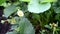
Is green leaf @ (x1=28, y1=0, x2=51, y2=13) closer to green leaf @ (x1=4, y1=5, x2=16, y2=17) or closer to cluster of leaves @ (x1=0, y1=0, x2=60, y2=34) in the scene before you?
cluster of leaves @ (x1=0, y1=0, x2=60, y2=34)

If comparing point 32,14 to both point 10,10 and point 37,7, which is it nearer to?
point 10,10

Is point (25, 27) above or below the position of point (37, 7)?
below

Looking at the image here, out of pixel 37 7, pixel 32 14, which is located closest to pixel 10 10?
pixel 32 14

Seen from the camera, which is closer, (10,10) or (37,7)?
(37,7)

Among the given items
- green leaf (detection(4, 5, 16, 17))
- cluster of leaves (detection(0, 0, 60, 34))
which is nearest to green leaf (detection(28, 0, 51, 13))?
cluster of leaves (detection(0, 0, 60, 34))

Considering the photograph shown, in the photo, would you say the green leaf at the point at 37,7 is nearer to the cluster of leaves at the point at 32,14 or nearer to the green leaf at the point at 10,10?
the cluster of leaves at the point at 32,14

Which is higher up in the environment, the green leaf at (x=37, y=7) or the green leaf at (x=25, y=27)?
the green leaf at (x=37, y=7)

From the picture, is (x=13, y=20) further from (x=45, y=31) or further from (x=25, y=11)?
(x=45, y=31)

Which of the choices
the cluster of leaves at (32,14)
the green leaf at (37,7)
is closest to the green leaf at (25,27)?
the cluster of leaves at (32,14)
